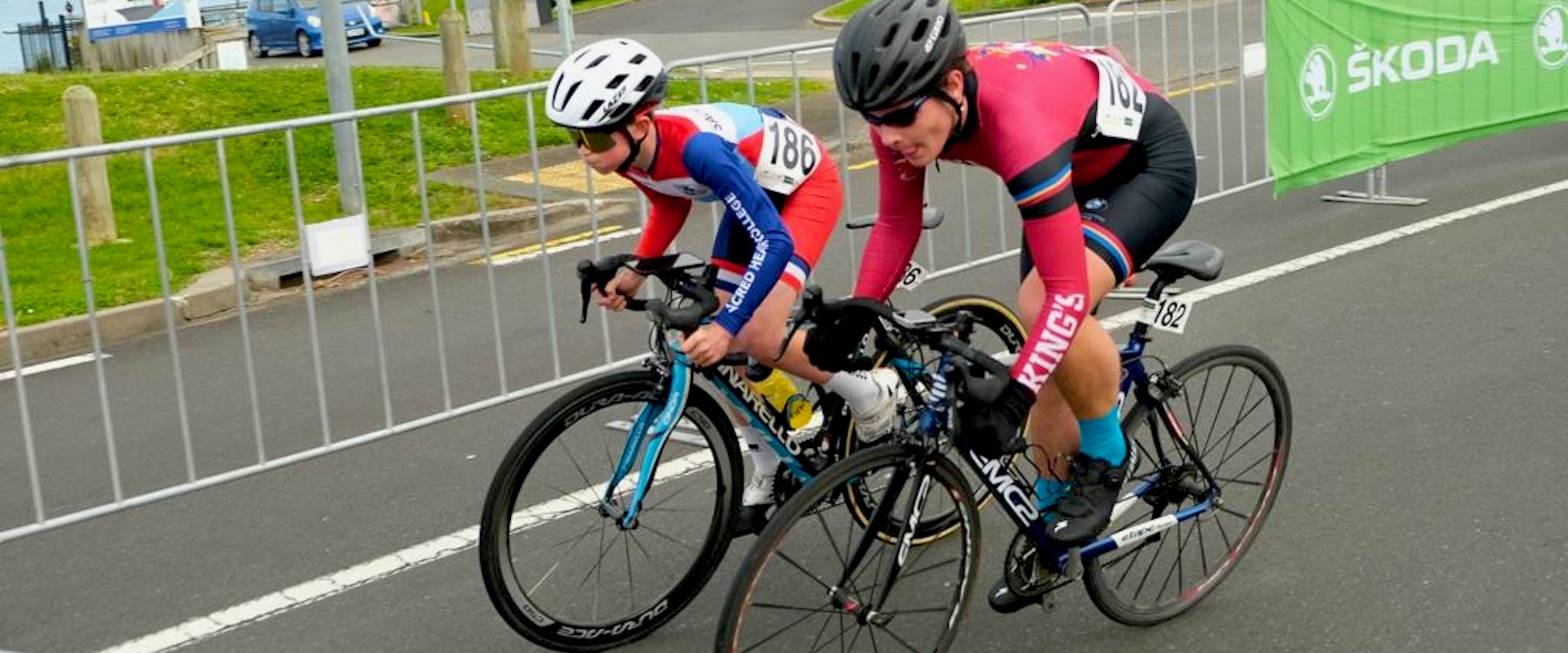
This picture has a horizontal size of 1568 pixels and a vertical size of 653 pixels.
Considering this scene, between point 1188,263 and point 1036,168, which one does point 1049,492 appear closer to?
point 1188,263

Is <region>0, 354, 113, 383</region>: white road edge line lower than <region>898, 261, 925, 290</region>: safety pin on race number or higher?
lower

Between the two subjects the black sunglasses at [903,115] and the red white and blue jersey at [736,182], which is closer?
the black sunglasses at [903,115]

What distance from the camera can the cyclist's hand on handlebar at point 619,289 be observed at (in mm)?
5258

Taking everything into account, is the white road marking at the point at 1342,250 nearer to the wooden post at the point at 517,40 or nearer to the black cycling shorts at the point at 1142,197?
the black cycling shorts at the point at 1142,197

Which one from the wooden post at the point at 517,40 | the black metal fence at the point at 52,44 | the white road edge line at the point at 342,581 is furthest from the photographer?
the black metal fence at the point at 52,44

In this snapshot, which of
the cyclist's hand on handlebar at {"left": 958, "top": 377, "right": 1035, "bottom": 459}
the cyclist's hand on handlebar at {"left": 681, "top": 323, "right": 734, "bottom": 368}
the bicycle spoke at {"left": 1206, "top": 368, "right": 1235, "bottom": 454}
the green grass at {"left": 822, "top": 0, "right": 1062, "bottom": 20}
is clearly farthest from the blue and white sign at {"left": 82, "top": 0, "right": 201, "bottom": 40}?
the cyclist's hand on handlebar at {"left": 958, "top": 377, "right": 1035, "bottom": 459}

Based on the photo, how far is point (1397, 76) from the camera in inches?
419

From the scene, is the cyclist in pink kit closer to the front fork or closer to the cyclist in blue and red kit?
the cyclist in blue and red kit

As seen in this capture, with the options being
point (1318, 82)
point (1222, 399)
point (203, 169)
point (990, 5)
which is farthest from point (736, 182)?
point (990, 5)

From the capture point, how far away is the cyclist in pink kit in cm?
428

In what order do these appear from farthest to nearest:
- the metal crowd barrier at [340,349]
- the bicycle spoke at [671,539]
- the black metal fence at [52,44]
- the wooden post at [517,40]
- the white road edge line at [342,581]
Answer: the black metal fence at [52,44] → the wooden post at [517,40] → the metal crowd barrier at [340,349] → the bicycle spoke at [671,539] → the white road edge line at [342,581]

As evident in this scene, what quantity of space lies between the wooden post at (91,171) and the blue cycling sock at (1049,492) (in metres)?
6.98

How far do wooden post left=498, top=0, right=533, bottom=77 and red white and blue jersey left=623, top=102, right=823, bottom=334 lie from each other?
1399 centimetres

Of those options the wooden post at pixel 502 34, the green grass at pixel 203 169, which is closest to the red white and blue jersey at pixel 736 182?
the green grass at pixel 203 169
